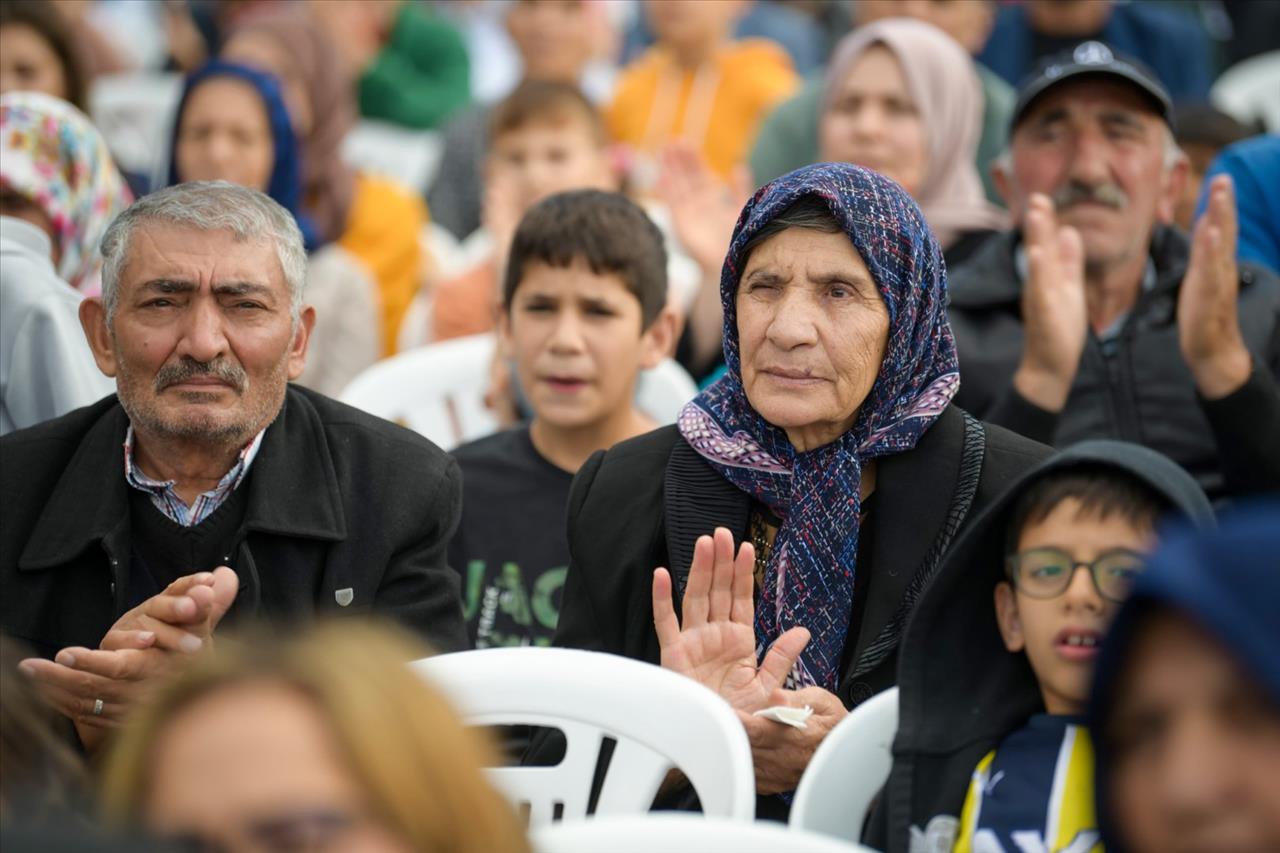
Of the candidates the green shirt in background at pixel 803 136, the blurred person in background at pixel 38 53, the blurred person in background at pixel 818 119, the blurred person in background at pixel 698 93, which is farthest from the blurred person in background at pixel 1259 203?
the blurred person in background at pixel 38 53

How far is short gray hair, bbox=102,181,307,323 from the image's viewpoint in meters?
3.40

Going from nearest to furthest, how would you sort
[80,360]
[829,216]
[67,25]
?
[829,216]
[80,360]
[67,25]

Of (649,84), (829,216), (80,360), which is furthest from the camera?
(649,84)

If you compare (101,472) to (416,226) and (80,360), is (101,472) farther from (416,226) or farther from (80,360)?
(416,226)

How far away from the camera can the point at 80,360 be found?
4.05 meters

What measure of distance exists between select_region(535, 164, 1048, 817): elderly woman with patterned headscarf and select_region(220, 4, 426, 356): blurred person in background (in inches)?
127

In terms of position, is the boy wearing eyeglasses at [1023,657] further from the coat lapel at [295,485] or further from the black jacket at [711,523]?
the coat lapel at [295,485]

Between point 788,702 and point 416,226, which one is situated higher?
point 416,226

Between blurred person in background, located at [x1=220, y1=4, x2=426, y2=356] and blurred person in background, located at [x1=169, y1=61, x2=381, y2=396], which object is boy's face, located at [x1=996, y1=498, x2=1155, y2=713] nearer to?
blurred person in background, located at [x1=169, y1=61, x2=381, y2=396]

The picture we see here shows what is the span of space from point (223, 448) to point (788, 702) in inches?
49.3

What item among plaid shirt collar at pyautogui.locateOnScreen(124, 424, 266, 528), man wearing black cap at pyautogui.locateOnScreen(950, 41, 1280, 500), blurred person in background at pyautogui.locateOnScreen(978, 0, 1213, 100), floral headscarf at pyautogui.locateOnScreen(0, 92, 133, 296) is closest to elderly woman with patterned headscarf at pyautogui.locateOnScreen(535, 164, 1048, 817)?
plaid shirt collar at pyautogui.locateOnScreen(124, 424, 266, 528)

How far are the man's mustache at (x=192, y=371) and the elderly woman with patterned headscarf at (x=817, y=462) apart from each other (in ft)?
2.38

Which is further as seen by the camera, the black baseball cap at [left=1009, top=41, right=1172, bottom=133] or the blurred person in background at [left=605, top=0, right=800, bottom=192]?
the blurred person in background at [left=605, top=0, right=800, bottom=192]

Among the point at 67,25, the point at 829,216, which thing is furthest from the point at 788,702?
the point at 67,25
